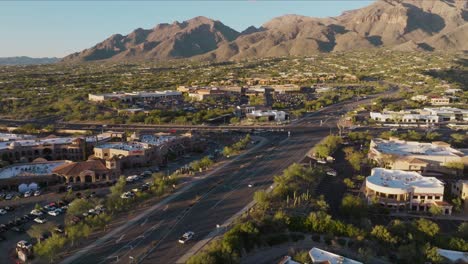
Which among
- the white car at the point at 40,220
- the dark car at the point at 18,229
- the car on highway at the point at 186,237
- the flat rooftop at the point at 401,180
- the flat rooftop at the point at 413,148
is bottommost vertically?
the dark car at the point at 18,229

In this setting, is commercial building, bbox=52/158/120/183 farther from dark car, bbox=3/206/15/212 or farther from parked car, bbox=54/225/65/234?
parked car, bbox=54/225/65/234

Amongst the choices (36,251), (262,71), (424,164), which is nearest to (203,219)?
(36,251)

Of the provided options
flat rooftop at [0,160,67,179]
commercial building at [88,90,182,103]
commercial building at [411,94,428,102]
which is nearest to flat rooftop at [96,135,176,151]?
flat rooftop at [0,160,67,179]

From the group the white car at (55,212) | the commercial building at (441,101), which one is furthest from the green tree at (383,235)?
the commercial building at (441,101)

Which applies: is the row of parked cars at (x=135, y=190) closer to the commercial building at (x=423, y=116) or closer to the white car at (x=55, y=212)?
the white car at (x=55, y=212)

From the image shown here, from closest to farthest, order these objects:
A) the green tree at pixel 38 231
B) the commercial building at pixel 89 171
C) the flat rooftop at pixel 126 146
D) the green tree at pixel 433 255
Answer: the green tree at pixel 433 255 < the green tree at pixel 38 231 < the commercial building at pixel 89 171 < the flat rooftop at pixel 126 146

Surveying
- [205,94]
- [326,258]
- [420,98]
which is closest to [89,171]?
[326,258]

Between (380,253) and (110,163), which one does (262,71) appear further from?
(380,253)
